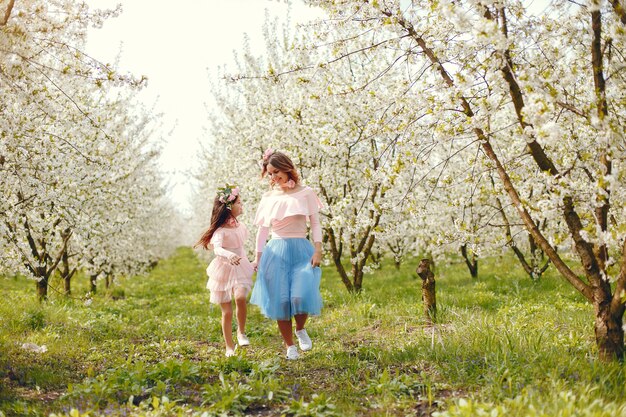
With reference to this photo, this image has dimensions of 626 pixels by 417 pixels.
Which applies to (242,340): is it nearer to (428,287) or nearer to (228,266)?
(228,266)

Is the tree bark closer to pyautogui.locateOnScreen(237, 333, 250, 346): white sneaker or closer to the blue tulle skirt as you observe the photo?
the blue tulle skirt

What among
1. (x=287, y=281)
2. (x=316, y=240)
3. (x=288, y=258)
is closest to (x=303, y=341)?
(x=287, y=281)

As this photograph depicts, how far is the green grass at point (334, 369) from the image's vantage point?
4.02 m

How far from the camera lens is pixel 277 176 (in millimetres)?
6027

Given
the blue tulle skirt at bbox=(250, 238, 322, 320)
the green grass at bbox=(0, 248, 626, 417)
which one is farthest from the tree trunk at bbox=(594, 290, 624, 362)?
the blue tulle skirt at bbox=(250, 238, 322, 320)

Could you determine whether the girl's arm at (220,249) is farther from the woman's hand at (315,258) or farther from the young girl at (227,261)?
the woman's hand at (315,258)

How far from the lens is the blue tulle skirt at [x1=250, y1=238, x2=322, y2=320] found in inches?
225

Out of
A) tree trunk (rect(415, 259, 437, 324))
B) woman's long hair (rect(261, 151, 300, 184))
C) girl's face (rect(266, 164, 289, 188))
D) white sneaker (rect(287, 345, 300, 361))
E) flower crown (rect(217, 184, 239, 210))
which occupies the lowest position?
white sneaker (rect(287, 345, 300, 361))

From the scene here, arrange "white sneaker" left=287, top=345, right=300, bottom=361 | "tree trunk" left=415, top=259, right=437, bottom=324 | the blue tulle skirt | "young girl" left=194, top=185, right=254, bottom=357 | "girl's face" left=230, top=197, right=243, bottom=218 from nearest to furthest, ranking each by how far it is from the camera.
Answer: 1. the blue tulle skirt
2. "white sneaker" left=287, top=345, right=300, bottom=361
3. "young girl" left=194, top=185, right=254, bottom=357
4. "girl's face" left=230, top=197, right=243, bottom=218
5. "tree trunk" left=415, top=259, right=437, bottom=324

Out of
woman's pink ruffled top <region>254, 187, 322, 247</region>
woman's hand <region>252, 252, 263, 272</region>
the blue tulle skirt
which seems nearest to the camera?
the blue tulle skirt

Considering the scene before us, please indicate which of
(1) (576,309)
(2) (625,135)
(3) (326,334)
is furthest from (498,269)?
(2) (625,135)

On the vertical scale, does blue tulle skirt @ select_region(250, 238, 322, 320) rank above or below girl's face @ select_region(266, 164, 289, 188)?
below

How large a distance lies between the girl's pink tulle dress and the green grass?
760 mm

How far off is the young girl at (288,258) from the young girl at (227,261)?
469 mm
